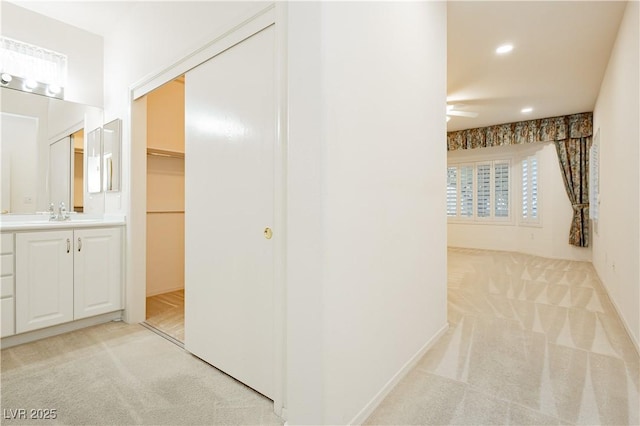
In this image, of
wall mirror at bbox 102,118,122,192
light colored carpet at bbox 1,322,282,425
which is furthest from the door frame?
light colored carpet at bbox 1,322,282,425

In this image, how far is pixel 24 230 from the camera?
2139 mm

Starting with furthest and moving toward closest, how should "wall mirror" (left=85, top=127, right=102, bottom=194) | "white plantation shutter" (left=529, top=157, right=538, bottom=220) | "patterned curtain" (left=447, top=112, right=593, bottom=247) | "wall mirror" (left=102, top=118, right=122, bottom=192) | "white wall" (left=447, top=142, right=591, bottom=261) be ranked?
"white plantation shutter" (left=529, top=157, right=538, bottom=220) < "white wall" (left=447, top=142, right=591, bottom=261) < "patterned curtain" (left=447, top=112, right=593, bottom=247) < "wall mirror" (left=85, top=127, right=102, bottom=194) < "wall mirror" (left=102, top=118, right=122, bottom=192)

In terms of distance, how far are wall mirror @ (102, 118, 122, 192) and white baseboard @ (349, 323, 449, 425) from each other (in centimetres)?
256

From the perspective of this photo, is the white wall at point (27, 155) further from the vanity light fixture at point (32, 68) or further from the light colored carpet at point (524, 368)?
the light colored carpet at point (524, 368)

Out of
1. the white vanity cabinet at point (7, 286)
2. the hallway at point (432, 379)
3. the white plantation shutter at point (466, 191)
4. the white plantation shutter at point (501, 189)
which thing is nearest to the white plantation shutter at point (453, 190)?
the white plantation shutter at point (466, 191)

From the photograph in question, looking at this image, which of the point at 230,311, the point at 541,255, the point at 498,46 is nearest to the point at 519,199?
the point at 541,255

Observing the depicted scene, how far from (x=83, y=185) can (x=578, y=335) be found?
4.29 m

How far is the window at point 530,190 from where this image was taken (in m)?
5.91

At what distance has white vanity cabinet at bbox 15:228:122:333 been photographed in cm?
215

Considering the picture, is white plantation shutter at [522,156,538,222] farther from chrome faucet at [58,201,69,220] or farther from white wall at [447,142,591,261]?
chrome faucet at [58,201,69,220]

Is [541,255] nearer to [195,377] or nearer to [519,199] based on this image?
[519,199]

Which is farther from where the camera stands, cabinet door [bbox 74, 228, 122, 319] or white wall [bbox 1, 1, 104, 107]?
white wall [bbox 1, 1, 104, 107]

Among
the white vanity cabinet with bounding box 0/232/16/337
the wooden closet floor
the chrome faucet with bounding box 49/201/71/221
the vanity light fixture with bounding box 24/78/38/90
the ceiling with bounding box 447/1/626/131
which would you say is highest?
the ceiling with bounding box 447/1/626/131

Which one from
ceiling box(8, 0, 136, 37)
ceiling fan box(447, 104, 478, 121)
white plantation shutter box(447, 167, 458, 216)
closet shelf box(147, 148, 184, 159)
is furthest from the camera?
white plantation shutter box(447, 167, 458, 216)
